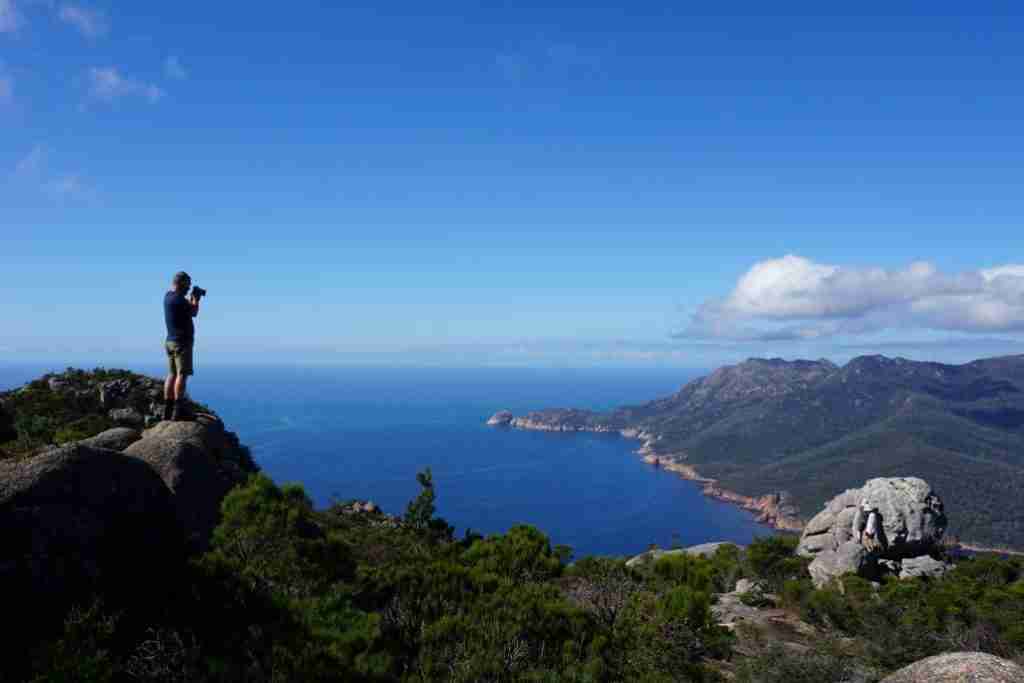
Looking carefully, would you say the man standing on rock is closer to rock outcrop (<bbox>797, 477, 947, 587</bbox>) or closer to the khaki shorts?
the khaki shorts

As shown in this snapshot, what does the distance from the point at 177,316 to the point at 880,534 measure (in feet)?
123

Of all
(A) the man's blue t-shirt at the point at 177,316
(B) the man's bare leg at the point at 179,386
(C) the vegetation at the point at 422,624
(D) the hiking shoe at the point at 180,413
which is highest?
(A) the man's blue t-shirt at the point at 177,316

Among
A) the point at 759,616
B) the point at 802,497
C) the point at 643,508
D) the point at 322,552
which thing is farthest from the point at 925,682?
the point at 802,497

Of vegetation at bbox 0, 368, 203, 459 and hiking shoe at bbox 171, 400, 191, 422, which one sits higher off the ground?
hiking shoe at bbox 171, 400, 191, 422

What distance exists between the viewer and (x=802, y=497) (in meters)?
190

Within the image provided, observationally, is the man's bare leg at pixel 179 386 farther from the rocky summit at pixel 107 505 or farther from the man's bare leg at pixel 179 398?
the rocky summit at pixel 107 505

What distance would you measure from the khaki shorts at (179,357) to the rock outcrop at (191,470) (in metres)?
1.27

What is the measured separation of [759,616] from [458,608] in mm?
16270

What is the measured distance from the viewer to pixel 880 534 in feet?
110

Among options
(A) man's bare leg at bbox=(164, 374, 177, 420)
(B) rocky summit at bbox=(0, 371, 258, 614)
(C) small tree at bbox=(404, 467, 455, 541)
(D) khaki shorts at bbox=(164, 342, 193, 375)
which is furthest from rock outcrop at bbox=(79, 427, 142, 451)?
(C) small tree at bbox=(404, 467, 455, 541)

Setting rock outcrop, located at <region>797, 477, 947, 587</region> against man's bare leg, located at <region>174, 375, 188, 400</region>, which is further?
rock outcrop, located at <region>797, 477, 947, 587</region>

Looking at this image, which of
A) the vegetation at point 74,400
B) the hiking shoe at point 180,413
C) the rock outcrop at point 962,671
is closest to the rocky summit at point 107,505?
the hiking shoe at point 180,413

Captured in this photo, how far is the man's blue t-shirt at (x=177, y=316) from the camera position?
532 inches

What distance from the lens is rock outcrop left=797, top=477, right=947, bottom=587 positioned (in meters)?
31.8
